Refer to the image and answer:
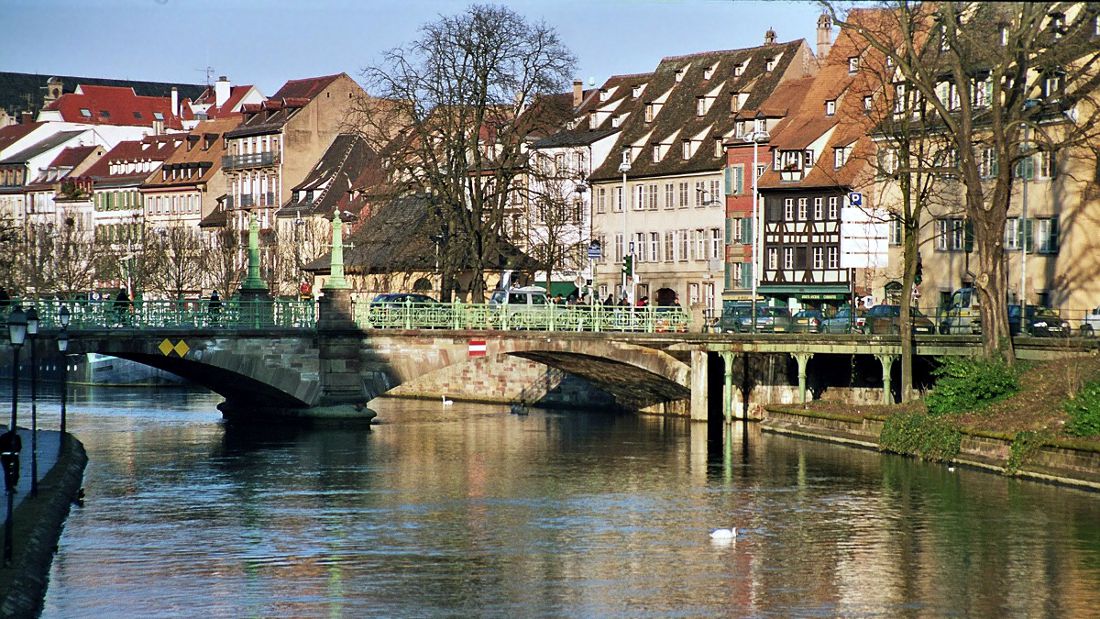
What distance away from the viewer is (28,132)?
15825cm

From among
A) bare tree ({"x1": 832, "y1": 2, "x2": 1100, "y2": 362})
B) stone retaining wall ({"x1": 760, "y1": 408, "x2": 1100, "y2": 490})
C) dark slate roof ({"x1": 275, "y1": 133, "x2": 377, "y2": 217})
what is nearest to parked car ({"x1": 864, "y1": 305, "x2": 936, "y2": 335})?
stone retaining wall ({"x1": 760, "y1": 408, "x2": 1100, "y2": 490})

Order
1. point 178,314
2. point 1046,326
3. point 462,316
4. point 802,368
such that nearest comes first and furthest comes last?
point 1046,326 → point 178,314 → point 802,368 → point 462,316

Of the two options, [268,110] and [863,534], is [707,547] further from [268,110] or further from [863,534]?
[268,110]

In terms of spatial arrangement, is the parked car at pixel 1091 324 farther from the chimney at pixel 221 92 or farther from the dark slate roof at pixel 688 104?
the chimney at pixel 221 92

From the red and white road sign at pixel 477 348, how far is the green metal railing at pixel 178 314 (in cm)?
555

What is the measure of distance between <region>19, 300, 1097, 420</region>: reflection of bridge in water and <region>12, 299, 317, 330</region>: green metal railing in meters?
0.05

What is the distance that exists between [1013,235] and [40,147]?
103474 mm

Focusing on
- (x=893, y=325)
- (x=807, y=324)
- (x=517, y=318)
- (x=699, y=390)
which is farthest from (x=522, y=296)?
(x=893, y=325)

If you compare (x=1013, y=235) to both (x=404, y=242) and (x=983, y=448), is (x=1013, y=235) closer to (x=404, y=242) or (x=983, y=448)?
(x=404, y=242)

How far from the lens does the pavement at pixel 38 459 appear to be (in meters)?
36.9

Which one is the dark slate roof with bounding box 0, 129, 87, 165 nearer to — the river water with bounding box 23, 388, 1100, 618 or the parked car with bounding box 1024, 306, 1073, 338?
the river water with bounding box 23, 388, 1100, 618

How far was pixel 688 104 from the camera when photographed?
97.3m

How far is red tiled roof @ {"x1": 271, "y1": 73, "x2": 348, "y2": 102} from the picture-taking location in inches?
4922

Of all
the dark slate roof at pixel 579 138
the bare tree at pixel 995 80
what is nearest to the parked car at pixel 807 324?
the bare tree at pixel 995 80
